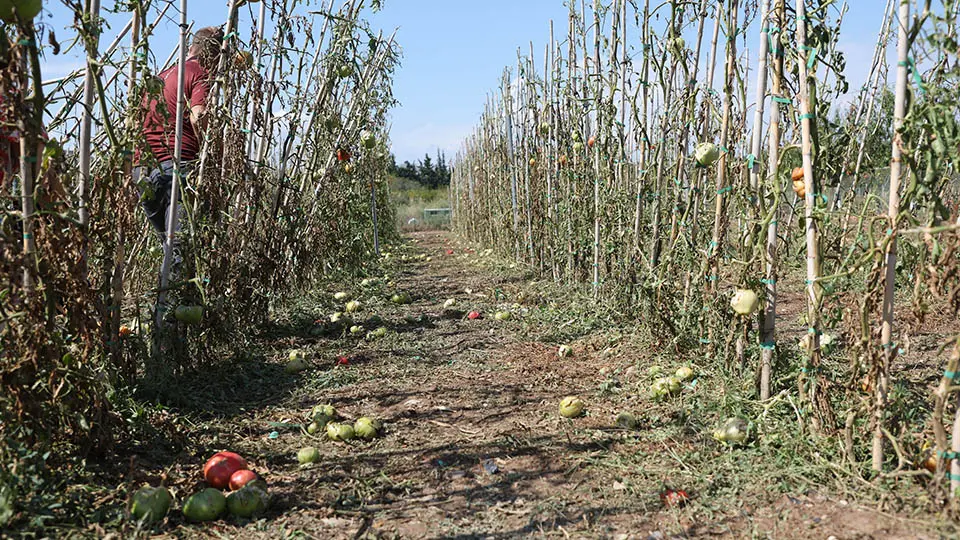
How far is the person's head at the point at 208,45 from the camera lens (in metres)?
3.46

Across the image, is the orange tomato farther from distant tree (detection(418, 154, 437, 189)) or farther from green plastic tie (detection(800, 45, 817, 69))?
distant tree (detection(418, 154, 437, 189))

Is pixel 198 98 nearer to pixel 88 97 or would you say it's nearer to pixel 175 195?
pixel 175 195

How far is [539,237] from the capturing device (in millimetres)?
6938

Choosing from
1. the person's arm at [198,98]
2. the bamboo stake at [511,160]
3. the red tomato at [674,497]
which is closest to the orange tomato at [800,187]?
the red tomato at [674,497]

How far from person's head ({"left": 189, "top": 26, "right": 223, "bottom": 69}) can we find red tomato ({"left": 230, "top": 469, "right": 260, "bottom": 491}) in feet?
7.12

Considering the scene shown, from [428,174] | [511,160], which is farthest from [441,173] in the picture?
[511,160]

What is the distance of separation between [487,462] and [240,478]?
2.72 feet

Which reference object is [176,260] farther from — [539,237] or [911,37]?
[539,237]

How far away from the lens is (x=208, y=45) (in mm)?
3463

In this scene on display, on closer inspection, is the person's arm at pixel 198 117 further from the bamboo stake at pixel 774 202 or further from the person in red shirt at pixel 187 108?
the bamboo stake at pixel 774 202

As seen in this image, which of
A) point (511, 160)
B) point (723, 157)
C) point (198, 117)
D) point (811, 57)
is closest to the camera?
point (811, 57)

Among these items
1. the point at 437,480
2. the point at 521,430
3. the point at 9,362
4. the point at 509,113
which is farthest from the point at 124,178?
the point at 509,113

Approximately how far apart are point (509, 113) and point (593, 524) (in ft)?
21.4

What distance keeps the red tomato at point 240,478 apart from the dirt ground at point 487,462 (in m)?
0.11
